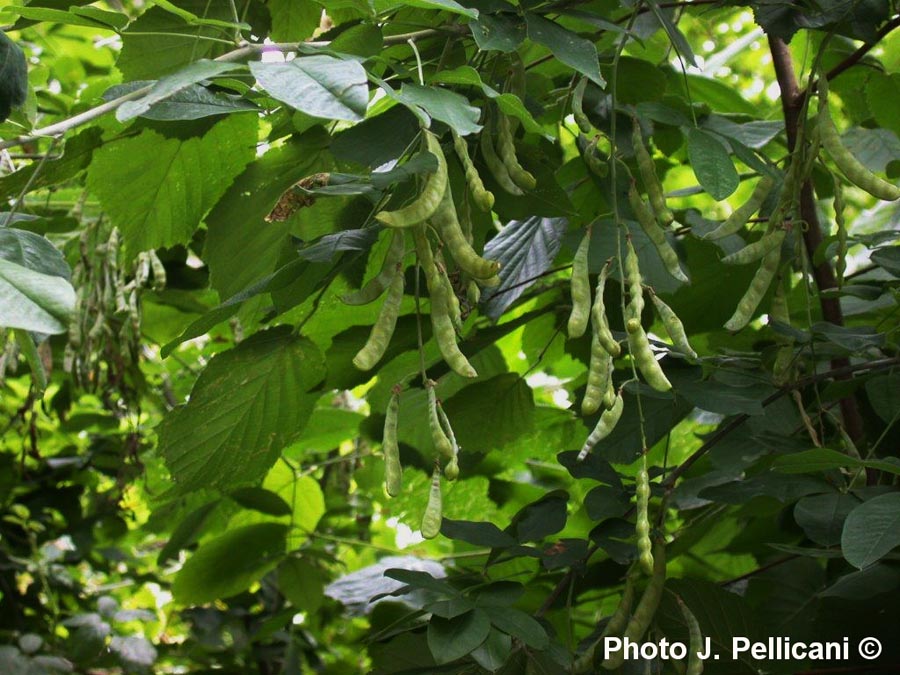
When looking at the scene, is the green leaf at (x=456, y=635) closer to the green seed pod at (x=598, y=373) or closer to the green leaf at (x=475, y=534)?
the green leaf at (x=475, y=534)

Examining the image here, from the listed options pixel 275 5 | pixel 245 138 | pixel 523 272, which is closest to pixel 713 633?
pixel 523 272

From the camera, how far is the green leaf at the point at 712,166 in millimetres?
917

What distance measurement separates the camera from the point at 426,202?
0.73 metres

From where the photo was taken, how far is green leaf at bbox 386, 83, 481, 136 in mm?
664

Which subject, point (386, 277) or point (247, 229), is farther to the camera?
point (247, 229)

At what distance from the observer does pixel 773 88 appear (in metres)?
3.64

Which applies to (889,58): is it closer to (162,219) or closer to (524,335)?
(524,335)

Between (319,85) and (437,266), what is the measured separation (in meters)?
0.21

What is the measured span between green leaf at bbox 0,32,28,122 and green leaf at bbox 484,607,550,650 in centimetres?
61

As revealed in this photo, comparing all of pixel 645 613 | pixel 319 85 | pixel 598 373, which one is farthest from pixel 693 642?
pixel 319 85

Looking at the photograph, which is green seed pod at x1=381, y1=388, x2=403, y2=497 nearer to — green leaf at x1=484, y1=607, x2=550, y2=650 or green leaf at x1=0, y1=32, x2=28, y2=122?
green leaf at x1=484, y1=607, x2=550, y2=650

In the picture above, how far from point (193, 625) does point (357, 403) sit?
65 centimetres

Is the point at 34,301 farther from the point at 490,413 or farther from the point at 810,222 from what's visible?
the point at 810,222

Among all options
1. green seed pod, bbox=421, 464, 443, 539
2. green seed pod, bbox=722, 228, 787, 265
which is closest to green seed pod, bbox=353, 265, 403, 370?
green seed pod, bbox=421, 464, 443, 539
